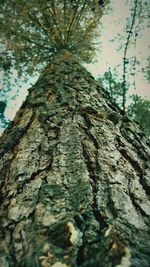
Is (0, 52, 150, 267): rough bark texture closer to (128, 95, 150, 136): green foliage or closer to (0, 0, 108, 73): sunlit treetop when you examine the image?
(0, 0, 108, 73): sunlit treetop

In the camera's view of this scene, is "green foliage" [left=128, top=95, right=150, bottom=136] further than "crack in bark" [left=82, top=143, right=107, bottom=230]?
Yes

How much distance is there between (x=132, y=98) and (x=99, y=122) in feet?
28.4

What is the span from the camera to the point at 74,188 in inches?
49.2

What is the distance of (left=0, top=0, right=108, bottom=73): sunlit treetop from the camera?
6.45 m

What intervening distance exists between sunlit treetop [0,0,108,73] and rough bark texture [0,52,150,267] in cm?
488

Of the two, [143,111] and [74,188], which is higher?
[143,111]

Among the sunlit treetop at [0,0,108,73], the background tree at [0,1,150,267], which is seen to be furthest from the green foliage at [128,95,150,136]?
the background tree at [0,1,150,267]

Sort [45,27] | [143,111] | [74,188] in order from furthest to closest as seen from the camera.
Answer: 1. [143,111]
2. [45,27]
3. [74,188]

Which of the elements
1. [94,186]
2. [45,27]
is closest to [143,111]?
[45,27]

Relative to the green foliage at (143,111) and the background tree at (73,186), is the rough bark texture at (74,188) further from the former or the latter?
the green foliage at (143,111)

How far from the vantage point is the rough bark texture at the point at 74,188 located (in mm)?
955

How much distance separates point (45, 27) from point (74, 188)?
6303mm

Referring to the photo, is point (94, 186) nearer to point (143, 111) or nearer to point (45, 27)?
point (45, 27)

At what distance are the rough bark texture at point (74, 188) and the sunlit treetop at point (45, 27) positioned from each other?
488 cm
